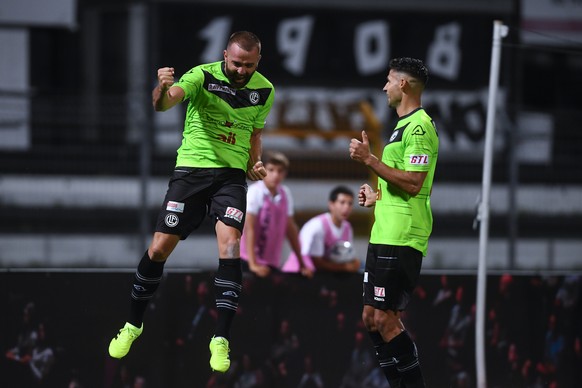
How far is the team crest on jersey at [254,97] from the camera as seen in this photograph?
8.24m

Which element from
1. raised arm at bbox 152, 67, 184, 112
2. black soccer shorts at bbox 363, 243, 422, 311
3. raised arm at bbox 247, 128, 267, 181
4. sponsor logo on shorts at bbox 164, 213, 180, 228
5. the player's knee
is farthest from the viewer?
raised arm at bbox 247, 128, 267, 181

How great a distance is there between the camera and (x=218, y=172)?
8219 millimetres

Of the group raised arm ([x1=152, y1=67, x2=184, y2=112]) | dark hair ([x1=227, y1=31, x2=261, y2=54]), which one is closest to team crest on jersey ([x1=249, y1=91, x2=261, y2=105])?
dark hair ([x1=227, y1=31, x2=261, y2=54])

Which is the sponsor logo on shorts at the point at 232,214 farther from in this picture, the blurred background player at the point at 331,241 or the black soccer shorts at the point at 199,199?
the blurred background player at the point at 331,241

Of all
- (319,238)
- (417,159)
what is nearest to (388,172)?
(417,159)

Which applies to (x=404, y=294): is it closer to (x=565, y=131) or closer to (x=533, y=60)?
(x=565, y=131)

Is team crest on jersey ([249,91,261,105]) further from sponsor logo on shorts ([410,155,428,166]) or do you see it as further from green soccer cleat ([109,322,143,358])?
green soccer cleat ([109,322,143,358])

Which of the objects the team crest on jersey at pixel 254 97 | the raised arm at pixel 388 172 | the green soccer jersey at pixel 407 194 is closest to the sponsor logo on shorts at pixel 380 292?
the green soccer jersey at pixel 407 194

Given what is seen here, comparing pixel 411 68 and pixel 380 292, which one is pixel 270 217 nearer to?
pixel 380 292

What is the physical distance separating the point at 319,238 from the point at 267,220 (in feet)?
1.66

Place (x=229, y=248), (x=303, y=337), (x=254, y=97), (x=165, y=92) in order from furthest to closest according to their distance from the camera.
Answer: (x=303, y=337) → (x=254, y=97) → (x=229, y=248) → (x=165, y=92)

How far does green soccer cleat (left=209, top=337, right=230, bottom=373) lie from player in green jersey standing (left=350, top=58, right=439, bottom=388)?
3.48 feet

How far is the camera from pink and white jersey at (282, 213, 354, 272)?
33.0ft

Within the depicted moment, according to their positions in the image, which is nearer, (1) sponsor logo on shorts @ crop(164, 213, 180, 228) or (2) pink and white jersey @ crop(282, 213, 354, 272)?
(1) sponsor logo on shorts @ crop(164, 213, 180, 228)
